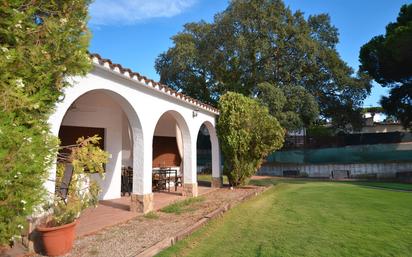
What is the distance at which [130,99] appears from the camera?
769cm

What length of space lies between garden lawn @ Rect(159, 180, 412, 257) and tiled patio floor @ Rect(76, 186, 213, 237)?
211 centimetres

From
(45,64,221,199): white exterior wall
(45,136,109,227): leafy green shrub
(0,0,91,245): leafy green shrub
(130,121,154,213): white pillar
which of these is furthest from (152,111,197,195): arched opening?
(0,0,91,245): leafy green shrub

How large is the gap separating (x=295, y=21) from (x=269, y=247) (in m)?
23.8

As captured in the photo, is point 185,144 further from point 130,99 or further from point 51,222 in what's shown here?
point 51,222

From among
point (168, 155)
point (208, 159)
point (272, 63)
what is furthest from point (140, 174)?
point (208, 159)

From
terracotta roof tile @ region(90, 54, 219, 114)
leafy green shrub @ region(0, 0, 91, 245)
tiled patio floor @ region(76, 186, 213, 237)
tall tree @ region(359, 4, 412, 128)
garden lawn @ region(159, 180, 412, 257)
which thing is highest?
tall tree @ region(359, 4, 412, 128)

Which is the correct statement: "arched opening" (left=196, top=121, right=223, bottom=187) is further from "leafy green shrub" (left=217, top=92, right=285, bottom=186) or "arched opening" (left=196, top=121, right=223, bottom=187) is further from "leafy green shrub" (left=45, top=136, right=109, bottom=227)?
"leafy green shrub" (left=45, top=136, right=109, bottom=227)

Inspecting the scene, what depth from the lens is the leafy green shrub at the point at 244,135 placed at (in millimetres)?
13062

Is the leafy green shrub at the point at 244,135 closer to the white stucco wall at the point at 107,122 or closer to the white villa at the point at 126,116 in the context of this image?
the white villa at the point at 126,116

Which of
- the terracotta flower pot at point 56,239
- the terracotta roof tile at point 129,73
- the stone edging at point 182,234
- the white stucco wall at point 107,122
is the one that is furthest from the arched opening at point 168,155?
the terracotta flower pot at point 56,239

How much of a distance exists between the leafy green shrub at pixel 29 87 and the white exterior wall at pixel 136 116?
54 centimetres

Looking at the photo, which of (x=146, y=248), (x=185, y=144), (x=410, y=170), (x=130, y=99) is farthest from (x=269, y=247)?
(x=410, y=170)

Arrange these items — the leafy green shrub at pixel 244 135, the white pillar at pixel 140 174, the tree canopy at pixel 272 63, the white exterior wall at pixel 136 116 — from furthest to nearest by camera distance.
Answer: the tree canopy at pixel 272 63
the leafy green shrub at pixel 244 135
the white pillar at pixel 140 174
the white exterior wall at pixel 136 116

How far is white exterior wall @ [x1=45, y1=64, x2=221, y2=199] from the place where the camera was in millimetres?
6023
